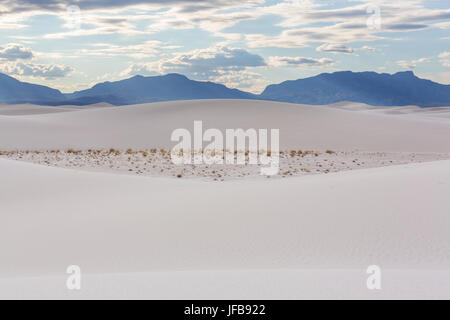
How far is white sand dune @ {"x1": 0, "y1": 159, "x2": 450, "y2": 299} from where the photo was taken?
542cm

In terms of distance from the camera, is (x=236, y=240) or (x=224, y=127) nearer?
(x=236, y=240)

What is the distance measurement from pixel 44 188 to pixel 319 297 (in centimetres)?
879

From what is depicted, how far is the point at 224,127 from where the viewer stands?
4550cm

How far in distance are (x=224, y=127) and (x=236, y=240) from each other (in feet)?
126

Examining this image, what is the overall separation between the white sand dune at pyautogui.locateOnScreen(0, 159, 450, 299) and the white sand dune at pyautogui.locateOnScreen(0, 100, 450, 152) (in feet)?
82.8

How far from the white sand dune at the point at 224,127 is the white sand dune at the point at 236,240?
994 inches

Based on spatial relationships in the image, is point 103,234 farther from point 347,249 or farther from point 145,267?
point 347,249

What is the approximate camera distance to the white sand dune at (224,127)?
3644cm

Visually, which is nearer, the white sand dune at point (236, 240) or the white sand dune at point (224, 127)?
the white sand dune at point (236, 240)

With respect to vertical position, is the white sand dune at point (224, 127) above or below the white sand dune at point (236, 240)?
above

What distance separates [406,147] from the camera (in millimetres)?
34969

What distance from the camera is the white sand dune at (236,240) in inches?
213

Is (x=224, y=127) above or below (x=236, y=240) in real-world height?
above
